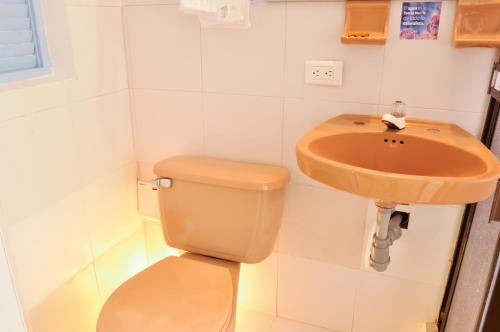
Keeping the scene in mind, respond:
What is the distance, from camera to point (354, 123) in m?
1.26

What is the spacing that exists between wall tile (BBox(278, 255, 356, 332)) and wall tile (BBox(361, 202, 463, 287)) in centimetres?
17

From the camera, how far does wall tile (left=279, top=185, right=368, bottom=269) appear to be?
4.73ft

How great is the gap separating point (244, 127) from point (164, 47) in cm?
42

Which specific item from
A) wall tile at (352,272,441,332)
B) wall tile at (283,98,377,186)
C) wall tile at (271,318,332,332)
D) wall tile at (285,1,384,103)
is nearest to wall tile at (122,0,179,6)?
wall tile at (285,1,384,103)

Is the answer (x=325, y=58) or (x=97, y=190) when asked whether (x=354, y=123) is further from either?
(x=97, y=190)

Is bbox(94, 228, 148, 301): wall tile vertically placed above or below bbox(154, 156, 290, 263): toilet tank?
below

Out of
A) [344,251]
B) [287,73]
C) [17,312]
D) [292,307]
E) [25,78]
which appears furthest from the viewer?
[292,307]

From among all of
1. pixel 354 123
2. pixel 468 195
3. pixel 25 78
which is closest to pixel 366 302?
pixel 354 123

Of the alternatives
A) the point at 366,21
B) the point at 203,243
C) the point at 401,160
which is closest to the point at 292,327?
the point at 203,243

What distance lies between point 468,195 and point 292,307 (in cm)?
100

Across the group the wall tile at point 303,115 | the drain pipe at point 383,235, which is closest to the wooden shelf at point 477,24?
the wall tile at point 303,115

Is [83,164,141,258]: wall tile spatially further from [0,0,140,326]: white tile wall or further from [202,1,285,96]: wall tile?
[202,1,285,96]: wall tile

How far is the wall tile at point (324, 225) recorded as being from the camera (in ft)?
4.73

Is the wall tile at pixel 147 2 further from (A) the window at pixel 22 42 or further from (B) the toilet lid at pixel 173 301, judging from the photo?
(B) the toilet lid at pixel 173 301
